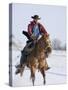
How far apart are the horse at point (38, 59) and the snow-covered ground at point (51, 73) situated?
26mm

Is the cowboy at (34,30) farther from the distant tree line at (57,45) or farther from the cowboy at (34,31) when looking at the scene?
the distant tree line at (57,45)

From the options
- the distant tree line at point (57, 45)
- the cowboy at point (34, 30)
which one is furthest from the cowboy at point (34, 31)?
the distant tree line at point (57, 45)

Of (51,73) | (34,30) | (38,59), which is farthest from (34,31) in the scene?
(51,73)

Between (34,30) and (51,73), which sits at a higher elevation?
(34,30)

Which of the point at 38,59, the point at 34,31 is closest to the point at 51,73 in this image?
the point at 38,59

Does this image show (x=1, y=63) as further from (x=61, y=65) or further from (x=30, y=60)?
(x=61, y=65)

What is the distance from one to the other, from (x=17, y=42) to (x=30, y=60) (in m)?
0.14

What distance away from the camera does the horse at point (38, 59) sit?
1.78 metres

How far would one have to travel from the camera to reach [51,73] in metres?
1.84

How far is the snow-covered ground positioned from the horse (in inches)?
1.0

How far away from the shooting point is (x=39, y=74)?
1.81m

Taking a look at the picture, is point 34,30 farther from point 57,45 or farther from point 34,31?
point 57,45

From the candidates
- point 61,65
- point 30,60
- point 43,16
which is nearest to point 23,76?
point 30,60

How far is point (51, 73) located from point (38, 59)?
0.13 m
